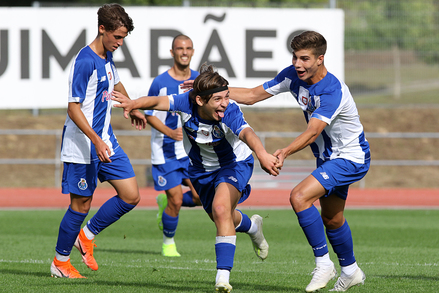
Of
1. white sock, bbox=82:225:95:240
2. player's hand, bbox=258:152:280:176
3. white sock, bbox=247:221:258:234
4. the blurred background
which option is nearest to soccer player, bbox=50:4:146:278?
white sock, bbox=82:225:95:240

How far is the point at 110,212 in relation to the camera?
583 centimetres

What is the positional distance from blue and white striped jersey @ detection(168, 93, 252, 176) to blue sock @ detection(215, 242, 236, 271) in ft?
2.88

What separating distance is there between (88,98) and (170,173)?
237 cm

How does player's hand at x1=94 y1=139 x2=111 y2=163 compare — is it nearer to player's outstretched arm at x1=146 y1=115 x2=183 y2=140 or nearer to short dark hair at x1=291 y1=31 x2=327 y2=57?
short dark hair at x1=291 y1=31 x2=327 y2=57

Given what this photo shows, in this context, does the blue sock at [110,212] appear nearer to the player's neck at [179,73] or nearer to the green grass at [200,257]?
the green grass at [200,257]

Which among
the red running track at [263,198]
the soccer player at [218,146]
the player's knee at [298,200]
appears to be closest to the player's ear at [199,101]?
the soccer player at [218,146]

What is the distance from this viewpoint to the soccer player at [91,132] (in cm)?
536

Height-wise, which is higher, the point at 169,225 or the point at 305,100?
the point at 305,100

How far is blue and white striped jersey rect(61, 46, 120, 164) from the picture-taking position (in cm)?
535

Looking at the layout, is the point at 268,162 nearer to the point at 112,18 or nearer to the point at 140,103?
the point at 140,103

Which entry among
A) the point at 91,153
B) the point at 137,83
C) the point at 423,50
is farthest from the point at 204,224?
the point at 423,50

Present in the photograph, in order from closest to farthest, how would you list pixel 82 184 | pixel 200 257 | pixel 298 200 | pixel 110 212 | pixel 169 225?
pixel 298 200 < pixel 82 184 < pixel 110 212 < pixel 200 257 < pixel 169 225

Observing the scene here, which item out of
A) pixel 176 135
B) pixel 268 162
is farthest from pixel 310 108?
pixel 176 135

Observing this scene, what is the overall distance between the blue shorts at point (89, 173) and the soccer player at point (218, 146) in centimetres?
69
